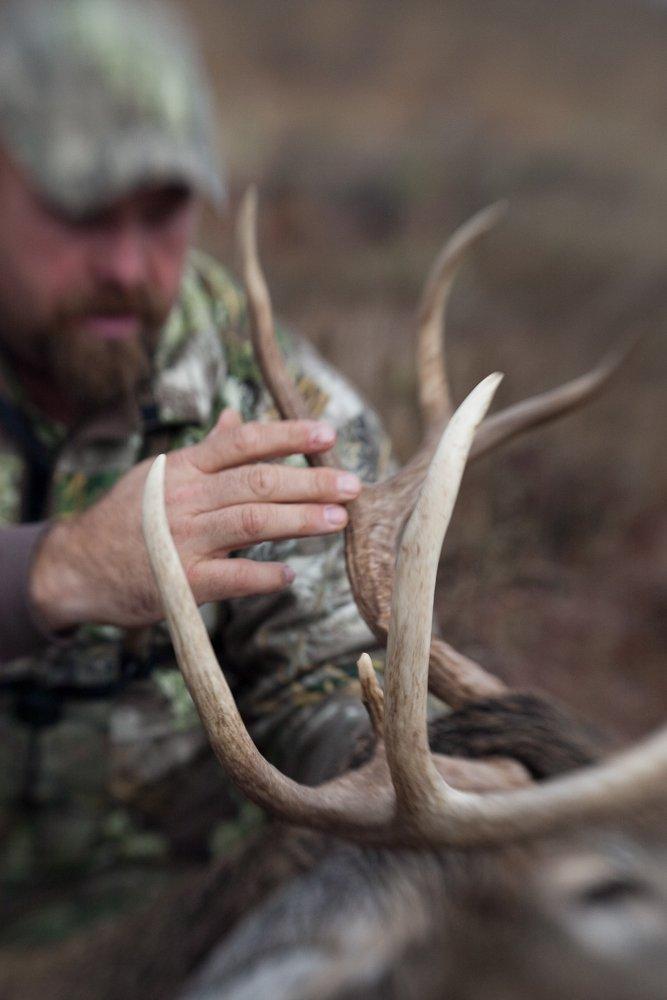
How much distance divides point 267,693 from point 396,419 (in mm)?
2188

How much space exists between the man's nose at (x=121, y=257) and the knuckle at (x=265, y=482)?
3.29ft

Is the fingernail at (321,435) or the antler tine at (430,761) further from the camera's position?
the fingernail at (321,435)

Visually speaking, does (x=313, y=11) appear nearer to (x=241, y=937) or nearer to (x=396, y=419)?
(x=396, y=419)

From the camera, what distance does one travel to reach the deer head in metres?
0.91

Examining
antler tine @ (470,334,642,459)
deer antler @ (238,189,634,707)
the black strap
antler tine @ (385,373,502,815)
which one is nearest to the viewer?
antler tine @ (385,373,502,815)

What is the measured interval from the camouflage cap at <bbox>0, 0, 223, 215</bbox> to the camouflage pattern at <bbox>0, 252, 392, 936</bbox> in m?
0.31

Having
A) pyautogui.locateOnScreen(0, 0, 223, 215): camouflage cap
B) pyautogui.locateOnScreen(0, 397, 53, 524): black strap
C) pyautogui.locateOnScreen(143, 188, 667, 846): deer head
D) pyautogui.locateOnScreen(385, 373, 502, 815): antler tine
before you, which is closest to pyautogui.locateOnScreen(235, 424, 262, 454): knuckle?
pyautogui.locateOnScreen(143, 188, 667, 846): deer head

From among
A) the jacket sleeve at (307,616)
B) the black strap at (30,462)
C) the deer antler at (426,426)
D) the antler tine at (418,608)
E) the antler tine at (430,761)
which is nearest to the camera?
the antler tine at (430,761)

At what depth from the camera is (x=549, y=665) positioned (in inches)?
167

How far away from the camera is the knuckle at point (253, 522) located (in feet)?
4.34

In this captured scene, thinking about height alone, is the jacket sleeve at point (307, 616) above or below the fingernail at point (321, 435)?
below

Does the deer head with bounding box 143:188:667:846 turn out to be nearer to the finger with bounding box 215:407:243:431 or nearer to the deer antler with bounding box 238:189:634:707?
the deer antler with bounding box 238:189:634:707

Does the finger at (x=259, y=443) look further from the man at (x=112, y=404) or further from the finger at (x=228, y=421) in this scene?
the man at (x=112, y=404)

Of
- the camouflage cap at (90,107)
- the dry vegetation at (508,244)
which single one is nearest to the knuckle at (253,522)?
the camouflage cap at (90,107)
